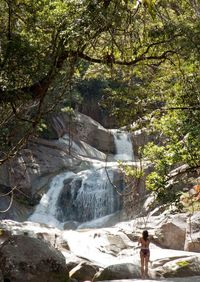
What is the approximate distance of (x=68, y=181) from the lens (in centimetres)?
2588

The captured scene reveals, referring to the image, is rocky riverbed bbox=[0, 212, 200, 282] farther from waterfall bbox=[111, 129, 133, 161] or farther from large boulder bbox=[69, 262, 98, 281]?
waterfall bbox=[111, 129, 133, 161]

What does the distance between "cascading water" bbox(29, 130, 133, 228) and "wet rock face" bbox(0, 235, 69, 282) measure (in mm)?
11599

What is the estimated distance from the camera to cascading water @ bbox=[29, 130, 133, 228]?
24062mm

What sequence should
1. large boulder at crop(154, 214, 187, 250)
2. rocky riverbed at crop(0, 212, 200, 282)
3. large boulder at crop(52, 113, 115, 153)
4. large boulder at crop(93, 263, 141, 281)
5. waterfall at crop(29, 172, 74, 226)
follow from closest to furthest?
1. rocky riverbed at crop(0, 212, 200, 282)
2. large boulder at crop(93, 263, 141, 281)
3. large boulder at crop(154, 214, 187, 250)
4. waterfall at crop(29, 172, 74, 226)
5. large boulder at crop(52, 113, 115, 153)

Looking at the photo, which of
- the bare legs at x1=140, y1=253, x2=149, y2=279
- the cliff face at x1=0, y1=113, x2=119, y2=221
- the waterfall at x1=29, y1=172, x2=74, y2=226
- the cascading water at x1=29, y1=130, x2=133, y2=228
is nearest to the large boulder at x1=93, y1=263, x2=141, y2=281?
the bare legs at x1=140, y1=253, x2=149, y2=279

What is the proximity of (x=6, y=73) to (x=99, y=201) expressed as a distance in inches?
690

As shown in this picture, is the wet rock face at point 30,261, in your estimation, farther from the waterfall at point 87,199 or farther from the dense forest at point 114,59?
the waterfall at point 87,199

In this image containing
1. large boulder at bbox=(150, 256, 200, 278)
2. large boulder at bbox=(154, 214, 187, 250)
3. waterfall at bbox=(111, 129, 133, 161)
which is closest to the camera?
large boulder at bbox=(150, 256, 200, 278)

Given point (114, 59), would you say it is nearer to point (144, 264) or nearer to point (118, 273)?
point (144, 264)

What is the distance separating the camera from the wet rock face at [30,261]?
35.8 ft

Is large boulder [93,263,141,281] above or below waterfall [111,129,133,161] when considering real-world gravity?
below

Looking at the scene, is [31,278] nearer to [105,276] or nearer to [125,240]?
[105,276]

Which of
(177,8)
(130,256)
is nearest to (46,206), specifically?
(130,256)

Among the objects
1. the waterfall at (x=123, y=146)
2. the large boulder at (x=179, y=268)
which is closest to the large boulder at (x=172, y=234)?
the large boulder at (x=179, y=268)
